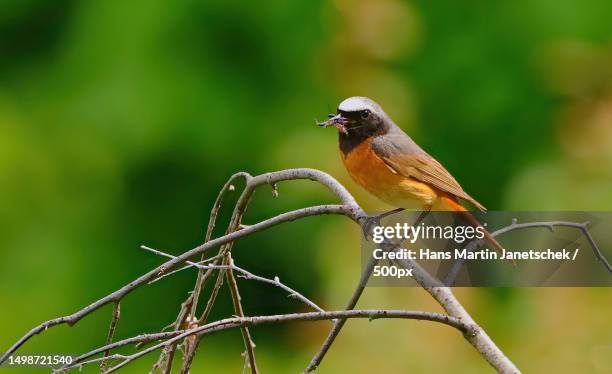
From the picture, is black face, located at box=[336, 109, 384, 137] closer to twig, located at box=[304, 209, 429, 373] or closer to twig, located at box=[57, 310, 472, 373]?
twig, located at box=[304, 209, 429, 373]

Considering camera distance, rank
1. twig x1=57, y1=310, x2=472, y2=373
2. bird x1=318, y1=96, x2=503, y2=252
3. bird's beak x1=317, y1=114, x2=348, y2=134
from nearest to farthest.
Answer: twig x1=57, y1=310, x2=472, y2=373 → bird's beak x1=317, y1=114, x2=348, y2=134 → bird x1=318, y1=96, x2=503, y2=252

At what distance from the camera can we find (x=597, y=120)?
3008 mm

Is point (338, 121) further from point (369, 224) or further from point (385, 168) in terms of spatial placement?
point (369, 224)

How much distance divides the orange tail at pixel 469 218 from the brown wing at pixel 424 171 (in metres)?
0.02

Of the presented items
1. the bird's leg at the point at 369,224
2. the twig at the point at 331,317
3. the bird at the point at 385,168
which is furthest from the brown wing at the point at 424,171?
the twig at the point at 331,317

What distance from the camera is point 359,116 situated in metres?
1.89

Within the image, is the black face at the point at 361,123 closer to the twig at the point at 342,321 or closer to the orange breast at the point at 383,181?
the orange breast at the point at 383,181

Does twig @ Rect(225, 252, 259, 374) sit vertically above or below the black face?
below

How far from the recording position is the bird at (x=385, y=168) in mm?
1875

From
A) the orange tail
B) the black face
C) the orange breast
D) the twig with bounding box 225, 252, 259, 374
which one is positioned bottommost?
the twig with bounding box 225, 252, 259, 374

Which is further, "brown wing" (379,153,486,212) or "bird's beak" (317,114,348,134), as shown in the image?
"brown wing" (379,153,486,212)

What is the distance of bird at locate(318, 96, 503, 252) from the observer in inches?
73.8

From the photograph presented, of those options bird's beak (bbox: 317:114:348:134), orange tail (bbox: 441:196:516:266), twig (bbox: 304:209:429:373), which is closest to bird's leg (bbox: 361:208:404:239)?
twig (bbox: 304:209:429:373)

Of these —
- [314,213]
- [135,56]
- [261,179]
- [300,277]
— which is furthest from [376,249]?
[135,56]
